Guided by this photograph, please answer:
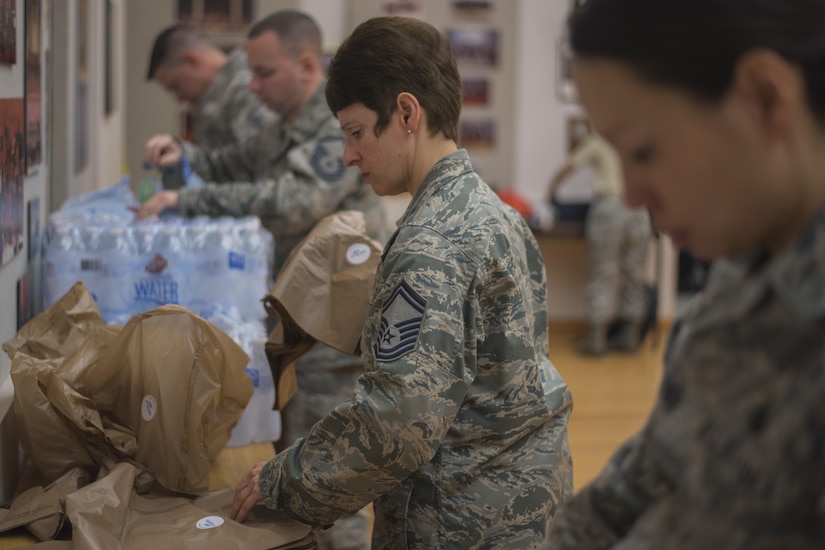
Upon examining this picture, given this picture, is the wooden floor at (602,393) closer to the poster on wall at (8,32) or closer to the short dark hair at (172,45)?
the short dark hair at (172,45)

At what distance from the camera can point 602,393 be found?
21.6 feet

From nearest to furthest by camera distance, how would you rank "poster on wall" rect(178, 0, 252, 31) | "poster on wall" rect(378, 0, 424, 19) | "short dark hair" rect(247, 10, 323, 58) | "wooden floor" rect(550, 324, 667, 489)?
"short dark hair" rect(247, 10, 323, 58)
"wooden floor" rect(550, 324, 667, 489)
"poster on wall" rect(178, 0, 252, 31)
"poster on wall" rect(378, 0, 424, 19)

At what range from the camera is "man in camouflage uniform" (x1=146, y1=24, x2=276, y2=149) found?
14.0ft

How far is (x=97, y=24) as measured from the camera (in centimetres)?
430

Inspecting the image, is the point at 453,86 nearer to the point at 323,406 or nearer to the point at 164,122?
the point at 323,406

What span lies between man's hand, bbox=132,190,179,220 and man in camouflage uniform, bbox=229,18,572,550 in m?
1.47

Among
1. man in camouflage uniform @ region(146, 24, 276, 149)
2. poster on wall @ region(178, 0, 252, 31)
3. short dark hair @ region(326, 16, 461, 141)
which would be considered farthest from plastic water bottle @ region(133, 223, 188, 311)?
poster on wall @ region(178, 0, 252, 31)

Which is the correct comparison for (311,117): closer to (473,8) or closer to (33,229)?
(33,229)

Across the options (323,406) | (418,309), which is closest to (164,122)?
(323,406)

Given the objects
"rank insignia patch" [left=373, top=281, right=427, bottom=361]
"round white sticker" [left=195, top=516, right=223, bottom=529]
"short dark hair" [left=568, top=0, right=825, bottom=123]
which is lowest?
"round white sticker" [left=195, top=516, right=223, bottom=529]

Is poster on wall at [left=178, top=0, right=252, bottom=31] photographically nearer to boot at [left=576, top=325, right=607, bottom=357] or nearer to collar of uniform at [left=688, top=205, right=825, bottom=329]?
boot at [left=576, top=325, right=607, bottom=357]

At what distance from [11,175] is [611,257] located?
5.97 m

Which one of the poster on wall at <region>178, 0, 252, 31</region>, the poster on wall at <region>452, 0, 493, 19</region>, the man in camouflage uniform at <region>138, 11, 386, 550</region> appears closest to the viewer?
the man in camouflage uniform at <region>138, 11, 386, 550</region>

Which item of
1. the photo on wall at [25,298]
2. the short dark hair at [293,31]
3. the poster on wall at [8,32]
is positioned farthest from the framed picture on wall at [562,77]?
the poster on wall at [8,32]
